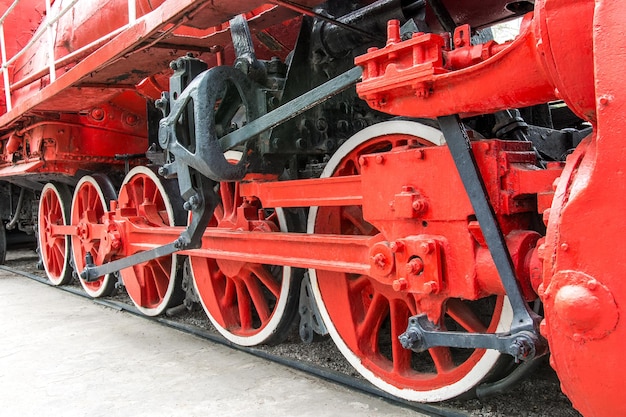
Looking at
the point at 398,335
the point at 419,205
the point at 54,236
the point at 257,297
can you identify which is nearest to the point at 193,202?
the point at 257,297

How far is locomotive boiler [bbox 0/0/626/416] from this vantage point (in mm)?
1153

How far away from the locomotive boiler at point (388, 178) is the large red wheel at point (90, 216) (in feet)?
0.56

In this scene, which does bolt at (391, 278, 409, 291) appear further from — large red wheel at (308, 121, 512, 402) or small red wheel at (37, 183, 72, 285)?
small red wheel at (37, 183, 72, 285)

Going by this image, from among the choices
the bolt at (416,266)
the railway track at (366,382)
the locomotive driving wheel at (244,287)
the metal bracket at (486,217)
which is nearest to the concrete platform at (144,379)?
the railway track at (366,382)

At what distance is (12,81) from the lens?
5441mm

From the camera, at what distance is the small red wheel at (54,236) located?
210 inches

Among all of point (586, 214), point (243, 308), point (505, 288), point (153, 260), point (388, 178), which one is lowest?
point (243, 308)

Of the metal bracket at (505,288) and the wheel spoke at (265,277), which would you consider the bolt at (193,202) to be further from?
the metal bracket at (505,288)

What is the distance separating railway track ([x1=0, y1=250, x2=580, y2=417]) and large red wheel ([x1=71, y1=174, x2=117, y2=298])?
0.67 metres

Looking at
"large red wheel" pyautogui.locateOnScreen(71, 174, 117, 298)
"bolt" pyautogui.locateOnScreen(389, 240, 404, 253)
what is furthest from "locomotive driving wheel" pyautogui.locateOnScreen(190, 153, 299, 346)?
"large red wheel" pyautogui.locateOnScreen(71, 174, 117, 298)

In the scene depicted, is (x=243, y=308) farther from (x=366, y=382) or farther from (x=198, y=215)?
(x=366, y=382)

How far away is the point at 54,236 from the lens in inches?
218

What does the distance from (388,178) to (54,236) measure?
4604 millimetres

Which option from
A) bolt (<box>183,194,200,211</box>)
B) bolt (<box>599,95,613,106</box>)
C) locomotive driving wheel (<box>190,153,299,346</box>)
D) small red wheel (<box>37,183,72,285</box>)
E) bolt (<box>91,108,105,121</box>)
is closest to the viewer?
bolt (<box>599,95,613,106</box>)
